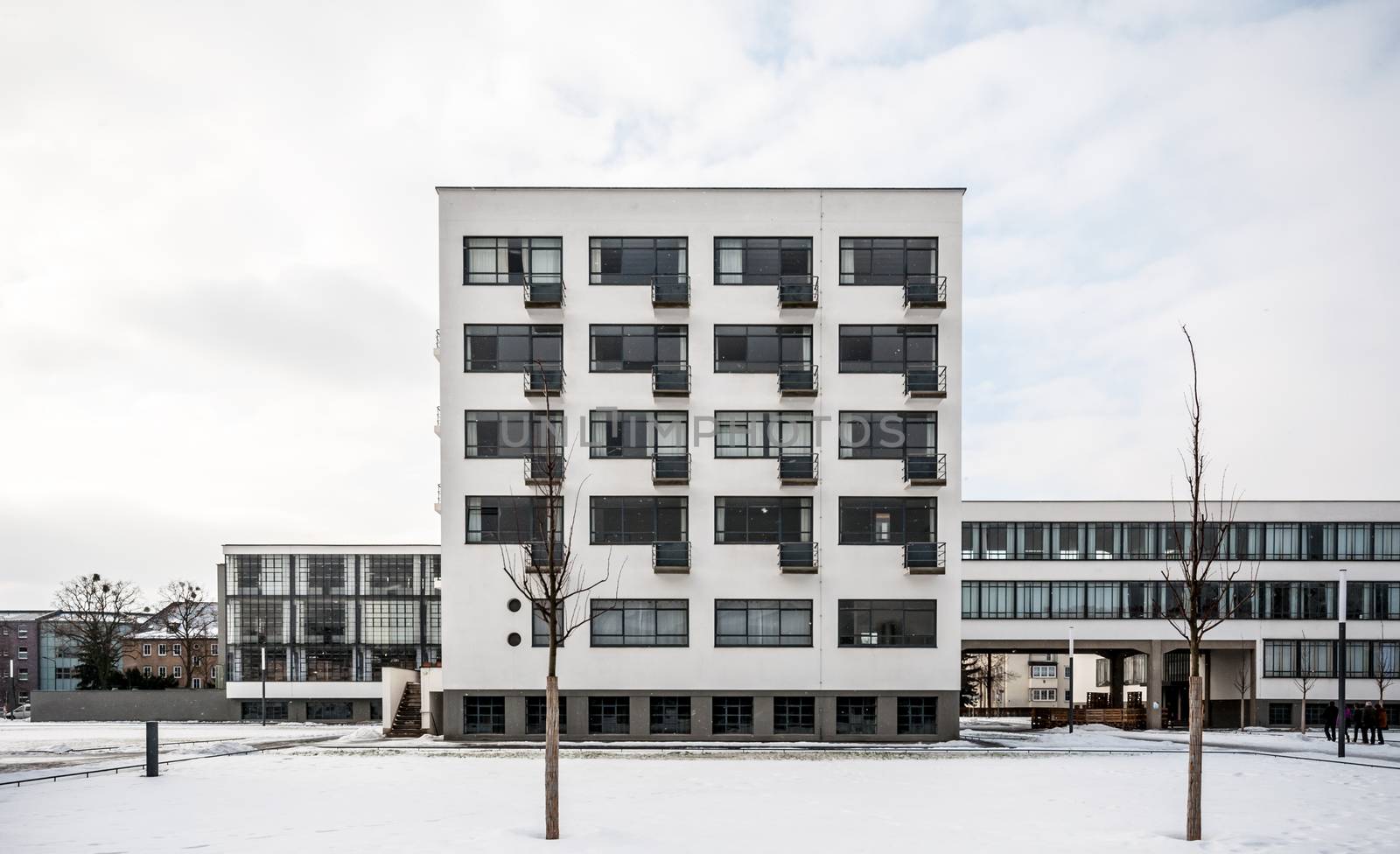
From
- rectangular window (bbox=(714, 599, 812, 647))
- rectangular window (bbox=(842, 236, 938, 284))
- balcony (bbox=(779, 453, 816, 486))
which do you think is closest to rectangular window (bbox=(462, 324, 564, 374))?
balcony (bbox=(779, 453, 816, 486))

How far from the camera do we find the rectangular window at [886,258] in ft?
145

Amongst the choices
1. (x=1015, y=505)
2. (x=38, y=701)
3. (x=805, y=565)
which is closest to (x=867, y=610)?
(x=805, y=565)

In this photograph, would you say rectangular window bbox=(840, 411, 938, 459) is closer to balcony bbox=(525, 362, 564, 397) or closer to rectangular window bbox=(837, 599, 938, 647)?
rectangular window bbox=(837, 599, 938, 647)

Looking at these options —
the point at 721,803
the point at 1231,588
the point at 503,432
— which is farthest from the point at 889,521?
the point at 1231,588

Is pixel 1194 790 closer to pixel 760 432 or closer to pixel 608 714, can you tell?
pixel 760 432

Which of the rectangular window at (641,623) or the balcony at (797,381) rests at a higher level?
the balcony at (797,381)

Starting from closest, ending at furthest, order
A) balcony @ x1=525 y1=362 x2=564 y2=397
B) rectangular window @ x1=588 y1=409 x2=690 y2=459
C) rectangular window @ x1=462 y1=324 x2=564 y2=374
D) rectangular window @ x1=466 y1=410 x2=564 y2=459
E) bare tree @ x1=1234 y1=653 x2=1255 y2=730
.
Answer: balcony @ x1=525 y1=362 x2=564 y2=397 → rectangular window @ x1=466 y1=410 x2=564 y2=459 → rectangular window @ x1=588 y1=409 x2=690 y2=459 → rectangular window @ x1=462 y1=324 x2=564 y2=374 → bare tree @ x1=1234 y1=653 x2=1255 y2=730

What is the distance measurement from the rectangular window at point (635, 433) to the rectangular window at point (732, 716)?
33.9 ft

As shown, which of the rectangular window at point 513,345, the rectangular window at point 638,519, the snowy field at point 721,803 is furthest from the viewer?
the rectangular window at point 513,345

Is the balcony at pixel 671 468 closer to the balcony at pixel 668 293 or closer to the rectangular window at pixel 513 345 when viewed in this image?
the rectangular window at pixel 513 345

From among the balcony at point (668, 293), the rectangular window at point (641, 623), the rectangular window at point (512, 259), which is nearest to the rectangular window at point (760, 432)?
the balcony at point (668, 293)

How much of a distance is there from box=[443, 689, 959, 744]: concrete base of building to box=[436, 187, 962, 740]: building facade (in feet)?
0.31

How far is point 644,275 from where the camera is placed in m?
44.4

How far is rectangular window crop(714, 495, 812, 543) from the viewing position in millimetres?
43406
